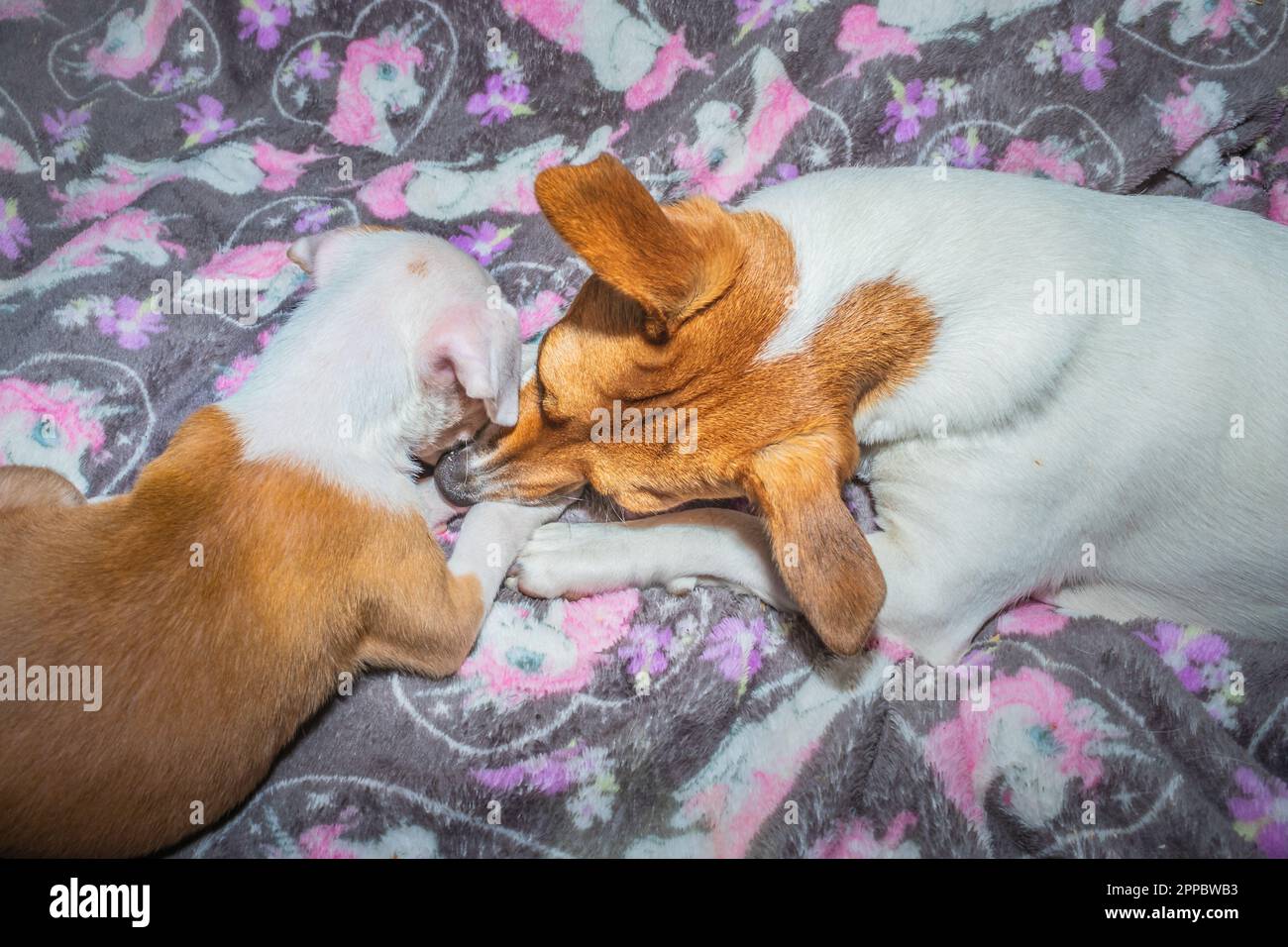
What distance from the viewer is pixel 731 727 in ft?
8.45

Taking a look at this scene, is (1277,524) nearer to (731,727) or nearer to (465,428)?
(731,727)

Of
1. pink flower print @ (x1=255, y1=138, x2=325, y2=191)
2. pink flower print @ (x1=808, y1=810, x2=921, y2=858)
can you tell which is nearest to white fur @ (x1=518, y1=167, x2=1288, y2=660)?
pink flower print @ (x1=808, y1=810, x2=921, y2=858)

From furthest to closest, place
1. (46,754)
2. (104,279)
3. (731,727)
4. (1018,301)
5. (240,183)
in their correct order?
(240,183) → (104,279) → (731,727) → (1018,301) → (46,754)

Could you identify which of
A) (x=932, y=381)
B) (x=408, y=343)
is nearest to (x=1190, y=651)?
(x=932, y=381)

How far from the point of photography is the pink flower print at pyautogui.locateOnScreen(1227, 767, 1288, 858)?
7.43 feet

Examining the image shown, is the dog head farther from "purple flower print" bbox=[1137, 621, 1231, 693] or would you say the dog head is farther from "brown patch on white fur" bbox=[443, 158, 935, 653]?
"purple flower print" bbox=[1137, 621, 1231, 693]

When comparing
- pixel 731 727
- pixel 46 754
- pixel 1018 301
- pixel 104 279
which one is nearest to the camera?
pixel 46 754

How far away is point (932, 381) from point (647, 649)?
41.6 inches

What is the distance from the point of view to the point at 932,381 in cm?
220

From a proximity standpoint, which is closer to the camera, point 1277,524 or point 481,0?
point 1277,524

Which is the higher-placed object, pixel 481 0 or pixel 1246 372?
pixel 481 0

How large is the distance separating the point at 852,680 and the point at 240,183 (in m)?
2.66

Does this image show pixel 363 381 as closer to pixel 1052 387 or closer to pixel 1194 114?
pixel 1052 387

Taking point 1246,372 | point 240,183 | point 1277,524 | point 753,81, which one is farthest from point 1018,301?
point 240,183
